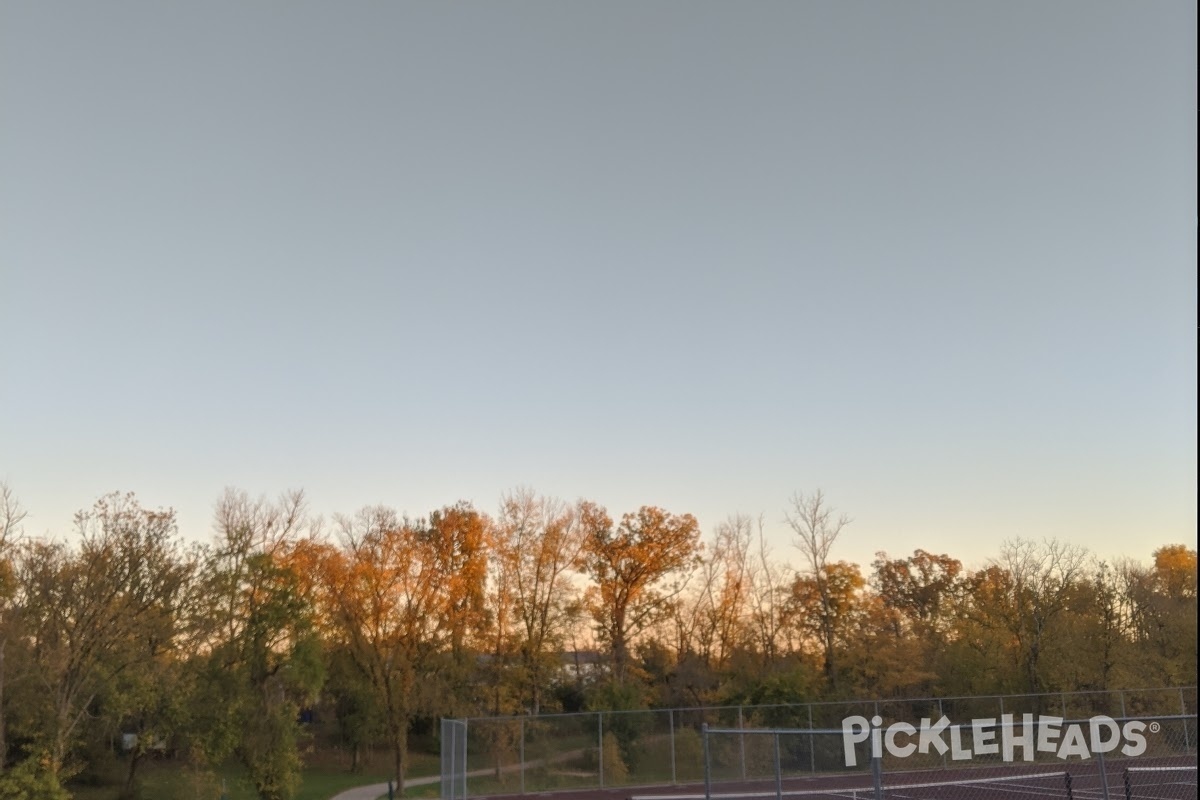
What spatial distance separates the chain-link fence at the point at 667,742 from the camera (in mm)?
28844

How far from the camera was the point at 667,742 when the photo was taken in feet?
102

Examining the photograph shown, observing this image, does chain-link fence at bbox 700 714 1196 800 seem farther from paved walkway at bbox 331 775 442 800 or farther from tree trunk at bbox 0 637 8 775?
tree trunk at bbox 0 637 8 775

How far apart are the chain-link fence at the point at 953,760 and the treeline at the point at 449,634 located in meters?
7.10

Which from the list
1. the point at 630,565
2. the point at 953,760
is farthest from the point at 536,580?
the point at 953,760

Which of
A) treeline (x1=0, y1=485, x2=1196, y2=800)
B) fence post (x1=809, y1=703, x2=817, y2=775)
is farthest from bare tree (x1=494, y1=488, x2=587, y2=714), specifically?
fence post (x1=809, y1=703, x2=817, y2=775)

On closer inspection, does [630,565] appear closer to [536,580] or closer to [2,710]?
[536,580]

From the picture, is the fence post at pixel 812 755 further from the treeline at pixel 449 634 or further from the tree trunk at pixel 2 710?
the tree trunk at pixel 2 710

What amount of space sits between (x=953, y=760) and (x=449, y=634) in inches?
953

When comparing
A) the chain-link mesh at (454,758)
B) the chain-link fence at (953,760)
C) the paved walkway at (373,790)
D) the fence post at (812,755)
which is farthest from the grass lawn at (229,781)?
the fence post at (812,755)

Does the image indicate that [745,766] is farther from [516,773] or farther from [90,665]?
[90,665]

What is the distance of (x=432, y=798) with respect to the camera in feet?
119

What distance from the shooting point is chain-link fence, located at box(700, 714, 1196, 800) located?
2320cm

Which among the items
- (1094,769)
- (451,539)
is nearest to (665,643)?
(451,539)

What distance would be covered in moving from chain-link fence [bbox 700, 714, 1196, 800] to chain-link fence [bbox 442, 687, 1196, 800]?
105mm
